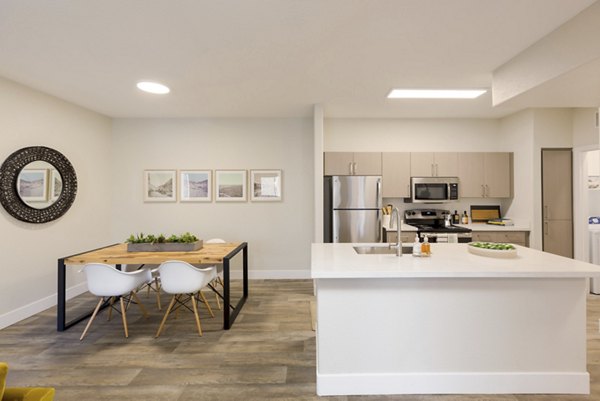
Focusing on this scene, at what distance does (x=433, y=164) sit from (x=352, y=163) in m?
1.31

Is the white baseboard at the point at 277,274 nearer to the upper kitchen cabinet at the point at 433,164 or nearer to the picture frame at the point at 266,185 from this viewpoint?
the picture frame at the point at 266,185

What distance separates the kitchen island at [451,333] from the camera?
2107mm

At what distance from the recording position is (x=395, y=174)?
4.80 meters

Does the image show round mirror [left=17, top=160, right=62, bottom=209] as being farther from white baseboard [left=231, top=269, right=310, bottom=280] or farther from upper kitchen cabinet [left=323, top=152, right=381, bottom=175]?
upper kitchen cabinet [left=323, top=152, right=381, bottom=175]

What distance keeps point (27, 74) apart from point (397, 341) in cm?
440

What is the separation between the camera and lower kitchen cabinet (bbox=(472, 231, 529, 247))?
437cm

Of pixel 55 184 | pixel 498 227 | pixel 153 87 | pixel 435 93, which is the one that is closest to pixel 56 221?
pixel 55 184

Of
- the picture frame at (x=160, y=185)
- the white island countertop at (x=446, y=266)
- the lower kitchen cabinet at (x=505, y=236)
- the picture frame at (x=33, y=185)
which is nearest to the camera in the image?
the white island countertop at (x=446, y=266)

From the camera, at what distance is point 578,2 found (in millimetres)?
2029

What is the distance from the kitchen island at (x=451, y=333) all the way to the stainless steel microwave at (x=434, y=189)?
2.62 meters

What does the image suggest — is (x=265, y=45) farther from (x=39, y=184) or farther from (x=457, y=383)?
(x=39, y=184)

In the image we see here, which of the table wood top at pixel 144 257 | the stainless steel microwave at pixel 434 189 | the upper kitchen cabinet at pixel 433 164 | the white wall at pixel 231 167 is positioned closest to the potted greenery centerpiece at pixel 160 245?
the table wood top at pixel 144 257

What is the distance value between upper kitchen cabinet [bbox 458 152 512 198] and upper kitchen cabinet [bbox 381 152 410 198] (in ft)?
2.86

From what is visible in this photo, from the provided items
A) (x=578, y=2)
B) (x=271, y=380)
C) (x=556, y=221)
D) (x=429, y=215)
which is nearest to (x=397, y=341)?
(x=271, y=380)
